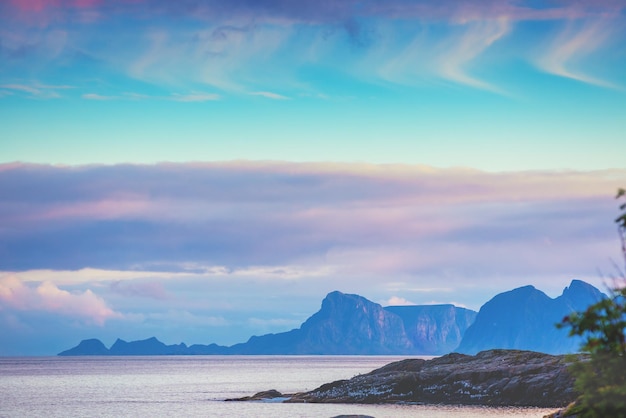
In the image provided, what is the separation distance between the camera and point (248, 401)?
499 feet

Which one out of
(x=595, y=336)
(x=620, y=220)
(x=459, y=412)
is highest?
(x=620, y=220)

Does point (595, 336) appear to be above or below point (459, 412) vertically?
above

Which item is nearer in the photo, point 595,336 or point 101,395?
point 595,336

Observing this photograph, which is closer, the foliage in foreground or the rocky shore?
the foliage in foreground

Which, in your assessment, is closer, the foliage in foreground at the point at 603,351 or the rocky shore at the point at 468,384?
the foliage in foreground at the point at 603,351

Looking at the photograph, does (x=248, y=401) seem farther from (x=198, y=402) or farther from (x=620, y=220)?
(x=620, y=220)

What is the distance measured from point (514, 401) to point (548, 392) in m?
5.57

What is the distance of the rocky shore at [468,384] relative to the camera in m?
126

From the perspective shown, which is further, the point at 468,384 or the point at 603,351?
the point at 468,384

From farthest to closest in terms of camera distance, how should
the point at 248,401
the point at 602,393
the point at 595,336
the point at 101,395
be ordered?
1. the point at 101,395
2. the point at 248,401
3. the point at 595,336
4. the point at 602,393

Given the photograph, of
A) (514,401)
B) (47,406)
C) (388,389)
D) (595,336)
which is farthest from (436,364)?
(595,336)

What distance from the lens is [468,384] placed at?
13612 centimetres

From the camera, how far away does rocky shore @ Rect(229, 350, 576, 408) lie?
12581 centimetres

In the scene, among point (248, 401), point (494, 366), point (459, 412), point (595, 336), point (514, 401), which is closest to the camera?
point (595, 336)
